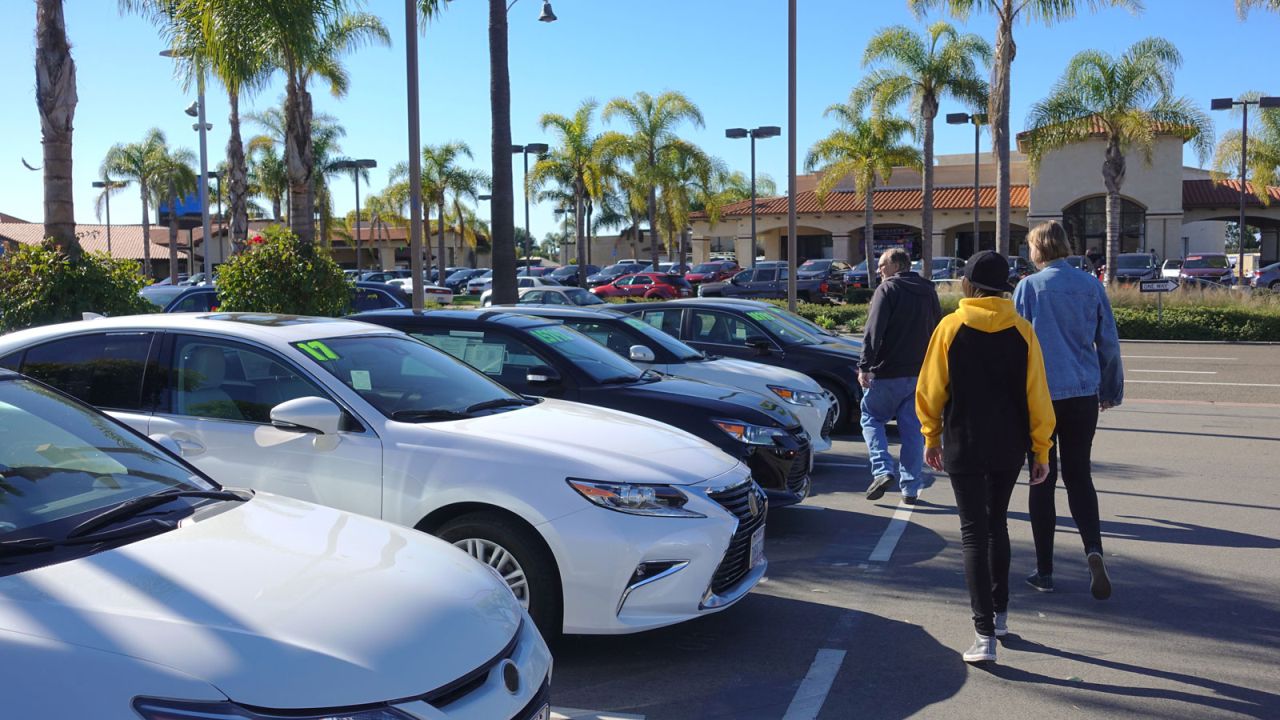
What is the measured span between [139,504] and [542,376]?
418cm

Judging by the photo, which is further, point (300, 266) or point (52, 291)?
point (300, 266)

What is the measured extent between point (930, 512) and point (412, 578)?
217 inches

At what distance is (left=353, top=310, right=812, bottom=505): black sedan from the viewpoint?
23.2 feet

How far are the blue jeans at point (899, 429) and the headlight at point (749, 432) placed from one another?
3.84ft

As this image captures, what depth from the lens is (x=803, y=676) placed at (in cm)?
471

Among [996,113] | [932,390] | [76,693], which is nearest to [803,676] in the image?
[932,390]

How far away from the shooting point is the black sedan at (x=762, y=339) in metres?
11.2

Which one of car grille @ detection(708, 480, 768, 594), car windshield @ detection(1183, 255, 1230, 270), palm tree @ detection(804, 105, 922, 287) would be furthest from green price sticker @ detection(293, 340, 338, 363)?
car windshield @ detection(1183, 255, 1230, 270)

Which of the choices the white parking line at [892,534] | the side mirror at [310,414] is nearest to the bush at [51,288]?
the side mirror at [310,414]

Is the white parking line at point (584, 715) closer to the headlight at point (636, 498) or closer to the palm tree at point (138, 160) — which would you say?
the headlight at point (636, 498)

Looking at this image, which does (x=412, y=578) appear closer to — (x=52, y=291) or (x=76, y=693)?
(x=76, y=693)

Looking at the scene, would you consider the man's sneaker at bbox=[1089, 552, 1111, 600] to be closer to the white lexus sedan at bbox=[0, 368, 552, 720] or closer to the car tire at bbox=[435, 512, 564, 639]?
the car tire at bbox=[435, 512, 564, 639]

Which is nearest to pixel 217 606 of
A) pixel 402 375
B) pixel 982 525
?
pixel 402 375

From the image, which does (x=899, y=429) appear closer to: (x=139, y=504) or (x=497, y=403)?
(x=497, y=403)
